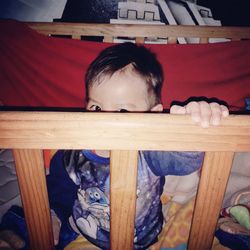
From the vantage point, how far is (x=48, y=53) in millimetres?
1178

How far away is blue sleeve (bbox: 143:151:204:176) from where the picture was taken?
50cm

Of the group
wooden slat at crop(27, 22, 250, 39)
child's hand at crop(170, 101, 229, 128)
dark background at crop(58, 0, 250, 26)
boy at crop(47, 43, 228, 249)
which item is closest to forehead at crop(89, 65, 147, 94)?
boy at crop(47, 43, 228, 249)

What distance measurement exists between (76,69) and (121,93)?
535mm

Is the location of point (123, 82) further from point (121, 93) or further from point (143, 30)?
point (143, 30)

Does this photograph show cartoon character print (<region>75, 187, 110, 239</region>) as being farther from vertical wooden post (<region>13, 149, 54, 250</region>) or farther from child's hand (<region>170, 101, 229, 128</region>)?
child's hand (<region>170, 101, 229, 128</region>)

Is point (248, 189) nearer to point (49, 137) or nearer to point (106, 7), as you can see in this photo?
point (49, 137)

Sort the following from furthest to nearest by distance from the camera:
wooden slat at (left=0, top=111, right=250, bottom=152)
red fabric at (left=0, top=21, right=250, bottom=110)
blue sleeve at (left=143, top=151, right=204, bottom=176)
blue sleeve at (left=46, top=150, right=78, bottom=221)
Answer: red fabric at (left=0, top=21, right=250, bottom=110) < blue sleeve at (left=46, top=150, right=78, bottom=221) < blue sleeve at (left=143, top=151, right=204, bottom=176) < wooden slat at (left=0, top=111, right=250, bottom=152)

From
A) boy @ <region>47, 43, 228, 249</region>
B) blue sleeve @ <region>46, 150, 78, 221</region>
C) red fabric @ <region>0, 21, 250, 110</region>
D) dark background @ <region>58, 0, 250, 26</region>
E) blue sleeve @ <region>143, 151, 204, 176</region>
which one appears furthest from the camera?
dark background @ <region>58, 0, 250, 26</region>

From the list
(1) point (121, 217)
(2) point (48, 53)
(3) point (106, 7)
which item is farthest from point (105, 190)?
(3) point (106, 7)

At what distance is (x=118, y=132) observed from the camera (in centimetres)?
38

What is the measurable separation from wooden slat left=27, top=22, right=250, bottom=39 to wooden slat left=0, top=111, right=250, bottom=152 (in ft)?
3.03

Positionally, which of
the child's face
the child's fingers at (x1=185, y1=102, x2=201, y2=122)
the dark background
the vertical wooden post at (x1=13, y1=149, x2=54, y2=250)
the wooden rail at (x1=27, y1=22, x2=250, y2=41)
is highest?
the dark background

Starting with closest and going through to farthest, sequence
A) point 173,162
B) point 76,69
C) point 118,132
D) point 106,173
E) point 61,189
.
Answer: point 118,132, point 173,162, point 106,173, point 61,189, point 76,69

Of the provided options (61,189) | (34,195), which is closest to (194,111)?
(34,195)
